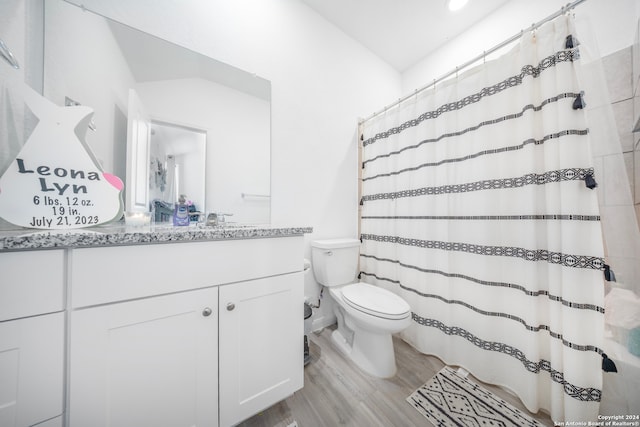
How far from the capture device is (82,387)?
0.56m

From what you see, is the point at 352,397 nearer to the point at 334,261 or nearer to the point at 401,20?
the point at 334,261

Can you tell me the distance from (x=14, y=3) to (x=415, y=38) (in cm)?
240

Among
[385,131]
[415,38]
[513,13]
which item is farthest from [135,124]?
[513,13]

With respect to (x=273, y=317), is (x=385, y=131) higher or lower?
higher

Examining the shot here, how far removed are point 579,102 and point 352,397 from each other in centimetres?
168

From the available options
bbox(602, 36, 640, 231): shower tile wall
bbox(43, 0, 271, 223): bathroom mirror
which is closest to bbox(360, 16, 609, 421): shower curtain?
bbox(602, 36, 640, 231): shower tile wall

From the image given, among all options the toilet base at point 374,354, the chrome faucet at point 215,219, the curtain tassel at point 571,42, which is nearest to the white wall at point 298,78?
the chrome faucet at point 215,219

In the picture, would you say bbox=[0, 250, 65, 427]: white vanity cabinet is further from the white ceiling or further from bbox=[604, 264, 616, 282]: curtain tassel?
the white ceiling

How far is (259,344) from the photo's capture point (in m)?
0.83

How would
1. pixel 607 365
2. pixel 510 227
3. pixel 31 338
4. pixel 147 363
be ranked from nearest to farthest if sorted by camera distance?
1. pixel 31 338
2. pixel 147 363
3. pixel 607 365
4. pixel 510 227

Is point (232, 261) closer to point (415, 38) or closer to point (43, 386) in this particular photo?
point (43, 386)

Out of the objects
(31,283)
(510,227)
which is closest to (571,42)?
(510,227)

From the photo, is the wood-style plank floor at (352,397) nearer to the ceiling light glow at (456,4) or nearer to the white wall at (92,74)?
the white wall at (92,74)

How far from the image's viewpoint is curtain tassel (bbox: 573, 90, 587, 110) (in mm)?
827
